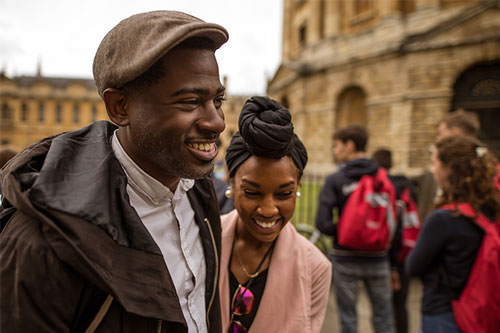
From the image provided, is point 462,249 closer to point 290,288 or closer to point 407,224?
point 290,288

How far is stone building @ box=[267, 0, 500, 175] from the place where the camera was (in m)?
12.5

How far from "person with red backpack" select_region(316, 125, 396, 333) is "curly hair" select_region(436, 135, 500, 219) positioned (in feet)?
2.85

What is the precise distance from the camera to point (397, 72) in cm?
1433

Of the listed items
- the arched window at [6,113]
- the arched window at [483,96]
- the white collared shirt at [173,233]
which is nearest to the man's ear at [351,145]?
the white collared shirt at [173,233]

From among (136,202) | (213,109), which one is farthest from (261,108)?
(136,202)

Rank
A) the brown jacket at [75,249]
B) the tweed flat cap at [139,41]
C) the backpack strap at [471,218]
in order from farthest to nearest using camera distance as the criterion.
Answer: the backpack strap at [471,218]
the tweed flat cap at [139,41]
the brown jacket at [75,249]

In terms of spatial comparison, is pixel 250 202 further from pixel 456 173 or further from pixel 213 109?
pixel 456 173

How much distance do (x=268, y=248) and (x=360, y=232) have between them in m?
1.76

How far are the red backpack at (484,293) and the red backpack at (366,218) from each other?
1.14 metres

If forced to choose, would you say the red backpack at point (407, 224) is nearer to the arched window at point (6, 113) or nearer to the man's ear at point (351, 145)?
the man's ear at point (351, 145)

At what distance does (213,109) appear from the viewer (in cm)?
130

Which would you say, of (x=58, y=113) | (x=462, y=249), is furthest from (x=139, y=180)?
(x=58, y=113)

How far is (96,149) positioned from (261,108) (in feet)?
2.74

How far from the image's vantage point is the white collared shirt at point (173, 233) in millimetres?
1335
